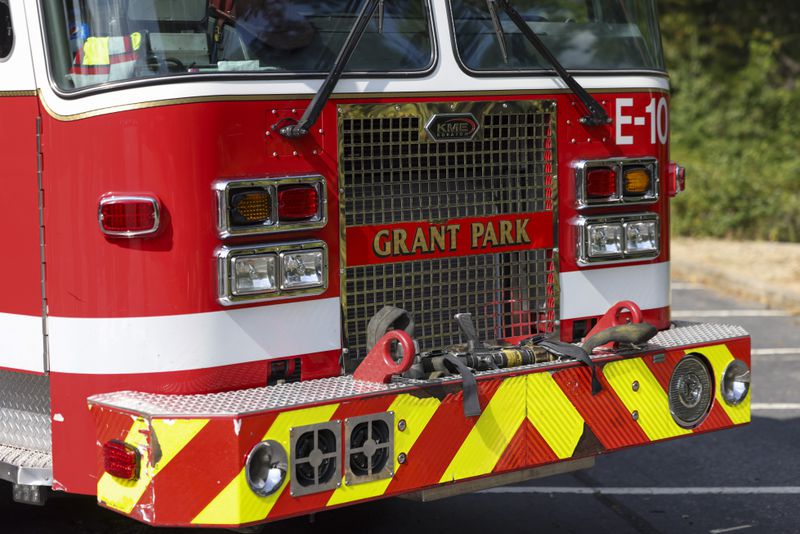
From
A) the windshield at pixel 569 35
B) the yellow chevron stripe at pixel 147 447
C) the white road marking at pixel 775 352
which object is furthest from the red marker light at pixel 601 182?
the white road marking at pixel 775 352

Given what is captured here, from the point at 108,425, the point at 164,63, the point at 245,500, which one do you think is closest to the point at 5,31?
the point at 164,63

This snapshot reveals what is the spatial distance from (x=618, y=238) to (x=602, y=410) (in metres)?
0.78

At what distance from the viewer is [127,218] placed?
4.03 meters

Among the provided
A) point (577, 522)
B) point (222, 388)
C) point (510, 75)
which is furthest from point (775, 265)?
point (222, 388)

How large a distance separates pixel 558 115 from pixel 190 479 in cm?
207

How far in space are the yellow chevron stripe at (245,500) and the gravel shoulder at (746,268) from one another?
7968 mm

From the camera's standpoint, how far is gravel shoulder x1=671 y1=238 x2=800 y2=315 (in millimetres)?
11586

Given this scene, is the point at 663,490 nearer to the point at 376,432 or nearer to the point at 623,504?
the point at 623,504

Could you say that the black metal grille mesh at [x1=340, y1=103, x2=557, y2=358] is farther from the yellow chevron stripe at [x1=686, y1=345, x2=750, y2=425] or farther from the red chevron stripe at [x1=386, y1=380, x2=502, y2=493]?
the yellow chevron stripe at [x1=686, y1=345, x2=750, y2=425]

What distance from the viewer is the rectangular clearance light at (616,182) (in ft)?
16.3

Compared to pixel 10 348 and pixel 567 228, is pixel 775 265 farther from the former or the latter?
pixel 10 348

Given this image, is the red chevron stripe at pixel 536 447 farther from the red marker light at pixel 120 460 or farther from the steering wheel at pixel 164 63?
the steering wheel at pixel 164 63

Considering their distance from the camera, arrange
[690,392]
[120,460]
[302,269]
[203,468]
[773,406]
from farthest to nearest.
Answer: [773,406] → [690,392] → [302,269] → [120,460] → [203,468]

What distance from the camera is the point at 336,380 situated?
14.3ft
